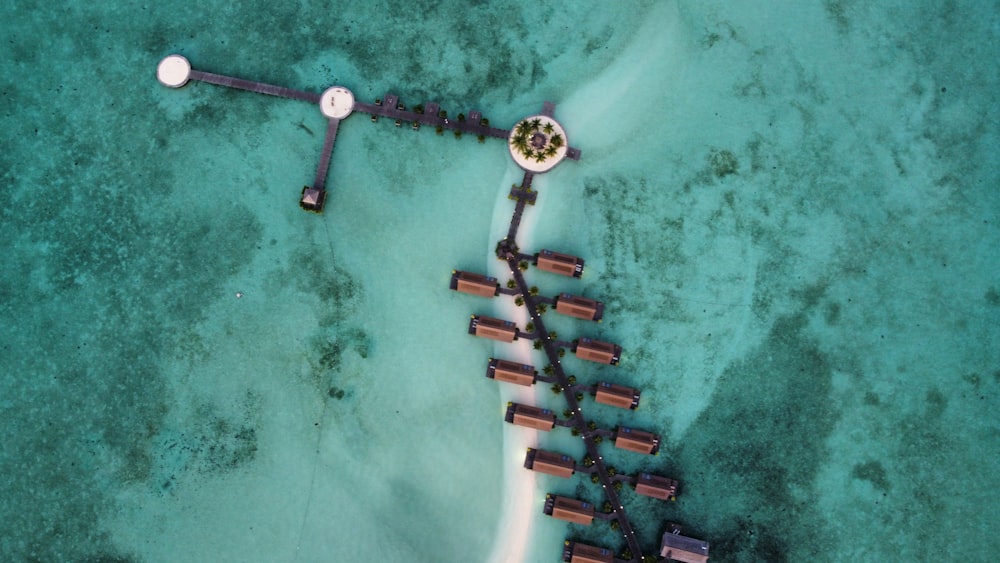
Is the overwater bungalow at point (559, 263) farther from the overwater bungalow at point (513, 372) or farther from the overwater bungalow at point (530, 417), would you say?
the overwater bungalow at point (530, 417)

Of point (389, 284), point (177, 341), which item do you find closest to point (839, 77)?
point (389, 284)

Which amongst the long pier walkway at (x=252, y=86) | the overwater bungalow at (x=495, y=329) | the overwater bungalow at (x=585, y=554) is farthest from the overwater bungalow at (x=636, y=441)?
the long pier walkway at (x=252, y=86)

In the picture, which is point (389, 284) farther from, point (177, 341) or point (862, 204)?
point (862, 204)

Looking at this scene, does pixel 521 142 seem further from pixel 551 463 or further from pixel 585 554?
pixel 585 554

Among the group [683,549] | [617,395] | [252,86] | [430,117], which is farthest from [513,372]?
[252,86]

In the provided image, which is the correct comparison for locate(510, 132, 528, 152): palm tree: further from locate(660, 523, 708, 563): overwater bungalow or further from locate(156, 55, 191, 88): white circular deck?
locate(660, 523, 708, 563): overwater bungalow

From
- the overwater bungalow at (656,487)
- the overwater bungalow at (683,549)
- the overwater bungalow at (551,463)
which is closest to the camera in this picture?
the overwater bungalow at (683,549)
